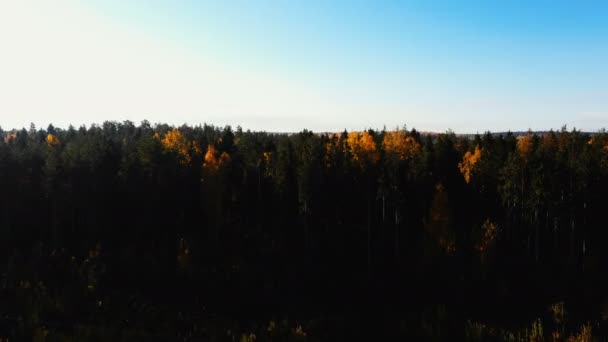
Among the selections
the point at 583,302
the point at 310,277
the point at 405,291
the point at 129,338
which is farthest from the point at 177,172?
the point at 583,302

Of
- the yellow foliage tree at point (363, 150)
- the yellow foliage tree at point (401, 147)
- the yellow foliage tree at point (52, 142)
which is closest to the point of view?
the yellow foliage tree at point (363, 150)

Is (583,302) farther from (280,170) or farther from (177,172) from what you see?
(177,172)

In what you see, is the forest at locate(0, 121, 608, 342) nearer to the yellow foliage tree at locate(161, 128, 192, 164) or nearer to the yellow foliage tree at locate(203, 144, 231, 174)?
the yellow foliage tree at locate(203, 144, 231, 174)

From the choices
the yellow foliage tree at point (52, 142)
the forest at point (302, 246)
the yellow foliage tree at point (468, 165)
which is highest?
the yellow foliage tree at point (52, 142)

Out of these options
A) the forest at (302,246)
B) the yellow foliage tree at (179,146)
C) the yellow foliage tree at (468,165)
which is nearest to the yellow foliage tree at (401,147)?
the forest at (302,246)

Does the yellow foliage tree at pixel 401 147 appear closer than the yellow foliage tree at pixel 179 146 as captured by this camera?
No

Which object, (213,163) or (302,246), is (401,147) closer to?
(302,246)

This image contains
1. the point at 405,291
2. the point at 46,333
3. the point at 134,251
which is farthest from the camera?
the point at 134,251

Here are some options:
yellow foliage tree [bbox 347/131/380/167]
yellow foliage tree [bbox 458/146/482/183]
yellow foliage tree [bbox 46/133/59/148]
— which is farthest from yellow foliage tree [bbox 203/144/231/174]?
yellow foliage tree [bbox 458/146/482/183]

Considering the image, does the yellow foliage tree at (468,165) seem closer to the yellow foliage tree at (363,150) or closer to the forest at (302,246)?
the forest at (302,246)
